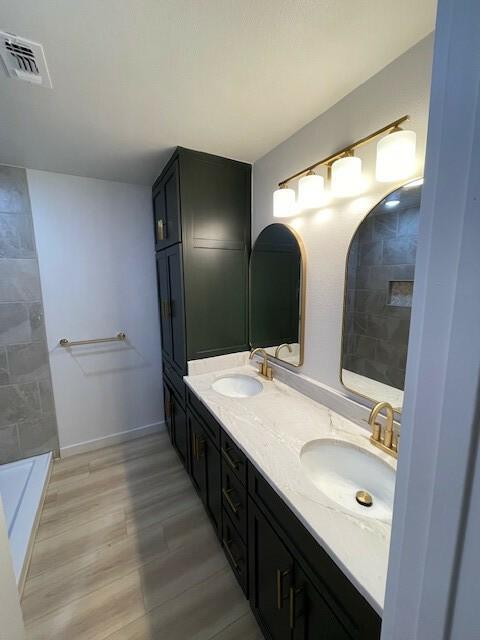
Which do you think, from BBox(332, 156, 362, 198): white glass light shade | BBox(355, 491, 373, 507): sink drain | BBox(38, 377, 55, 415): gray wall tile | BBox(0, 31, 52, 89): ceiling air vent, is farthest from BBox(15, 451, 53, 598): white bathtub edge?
BBox(332, 156, 362, 198): white glass light shade

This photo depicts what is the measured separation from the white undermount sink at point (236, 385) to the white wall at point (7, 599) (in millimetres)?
1129

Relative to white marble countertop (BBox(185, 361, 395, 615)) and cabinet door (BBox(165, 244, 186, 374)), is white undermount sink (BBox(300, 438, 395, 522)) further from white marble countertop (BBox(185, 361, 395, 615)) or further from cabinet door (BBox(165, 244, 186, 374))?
cabinet door (BBox(165, 244, 186, 374))

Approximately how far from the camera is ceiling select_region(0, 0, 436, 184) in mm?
803

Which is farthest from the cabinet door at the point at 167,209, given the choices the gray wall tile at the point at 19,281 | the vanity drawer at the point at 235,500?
the vanity drawer at the point at 235,500

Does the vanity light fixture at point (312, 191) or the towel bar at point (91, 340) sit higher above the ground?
the vanity light fixture at point (312, 191)

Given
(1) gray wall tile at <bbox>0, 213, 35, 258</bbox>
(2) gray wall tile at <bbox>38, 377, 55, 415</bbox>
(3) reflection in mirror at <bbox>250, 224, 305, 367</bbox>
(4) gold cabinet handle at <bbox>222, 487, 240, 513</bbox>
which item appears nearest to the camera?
(4) gold cabinet handle at <bbox>222, 487, 240, 513</bbox>

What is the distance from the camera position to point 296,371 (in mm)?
1576

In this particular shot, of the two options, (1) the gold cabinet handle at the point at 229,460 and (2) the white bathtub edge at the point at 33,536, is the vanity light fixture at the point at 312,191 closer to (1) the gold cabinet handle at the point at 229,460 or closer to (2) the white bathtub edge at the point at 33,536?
(1) the gold cabinet handle at the point at 229,460

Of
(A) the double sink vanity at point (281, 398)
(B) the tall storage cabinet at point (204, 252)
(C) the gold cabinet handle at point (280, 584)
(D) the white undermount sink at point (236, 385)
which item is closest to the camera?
(A) the double sink vanity at point (281, 398)

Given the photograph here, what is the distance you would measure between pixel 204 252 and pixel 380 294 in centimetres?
112

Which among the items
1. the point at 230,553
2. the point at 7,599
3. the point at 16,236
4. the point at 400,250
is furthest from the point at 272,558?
the point at 16,236

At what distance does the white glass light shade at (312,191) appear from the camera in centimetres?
127

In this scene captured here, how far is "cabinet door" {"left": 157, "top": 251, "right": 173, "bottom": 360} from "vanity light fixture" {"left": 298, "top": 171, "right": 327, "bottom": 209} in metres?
1.12

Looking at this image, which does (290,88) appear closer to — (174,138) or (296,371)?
(174,138)
